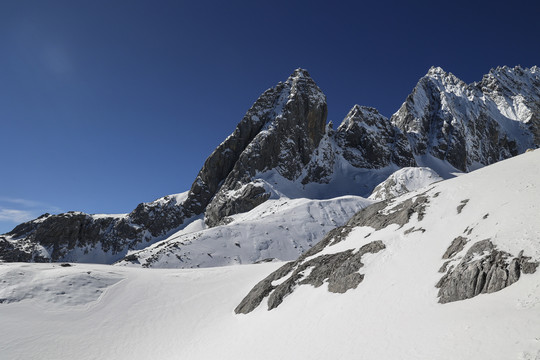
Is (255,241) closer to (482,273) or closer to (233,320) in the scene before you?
(233,320)

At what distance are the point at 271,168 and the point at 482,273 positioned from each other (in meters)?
132

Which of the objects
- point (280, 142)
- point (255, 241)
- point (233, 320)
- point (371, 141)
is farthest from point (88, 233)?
point (371, 141)

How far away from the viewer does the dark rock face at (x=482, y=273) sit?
40.1 ft

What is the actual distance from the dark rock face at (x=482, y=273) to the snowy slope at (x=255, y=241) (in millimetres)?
46945

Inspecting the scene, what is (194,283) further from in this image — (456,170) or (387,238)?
(456,170)

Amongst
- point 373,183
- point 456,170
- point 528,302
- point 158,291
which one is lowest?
point 158,291

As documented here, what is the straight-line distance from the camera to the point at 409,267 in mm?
17453

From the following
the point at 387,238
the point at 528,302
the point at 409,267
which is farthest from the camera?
the point at 387,238

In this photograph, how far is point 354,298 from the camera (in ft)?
56.2

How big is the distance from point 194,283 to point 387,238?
2186cm

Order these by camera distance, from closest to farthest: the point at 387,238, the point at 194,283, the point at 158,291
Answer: the point at 387,238 < the point at 158,291 < the point at 194,283

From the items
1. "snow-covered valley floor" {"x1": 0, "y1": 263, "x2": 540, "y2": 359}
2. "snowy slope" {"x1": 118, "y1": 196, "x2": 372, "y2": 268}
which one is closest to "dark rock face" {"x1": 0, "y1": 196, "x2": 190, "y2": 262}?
"snowy slope" {"x1": 118, "y1": 196, "x2": 372, "y2": 268}

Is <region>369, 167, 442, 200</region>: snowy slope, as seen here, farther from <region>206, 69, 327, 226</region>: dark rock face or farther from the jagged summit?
the jagged summit

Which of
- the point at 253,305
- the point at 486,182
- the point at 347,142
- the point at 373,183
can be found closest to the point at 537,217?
the point at 486,182
